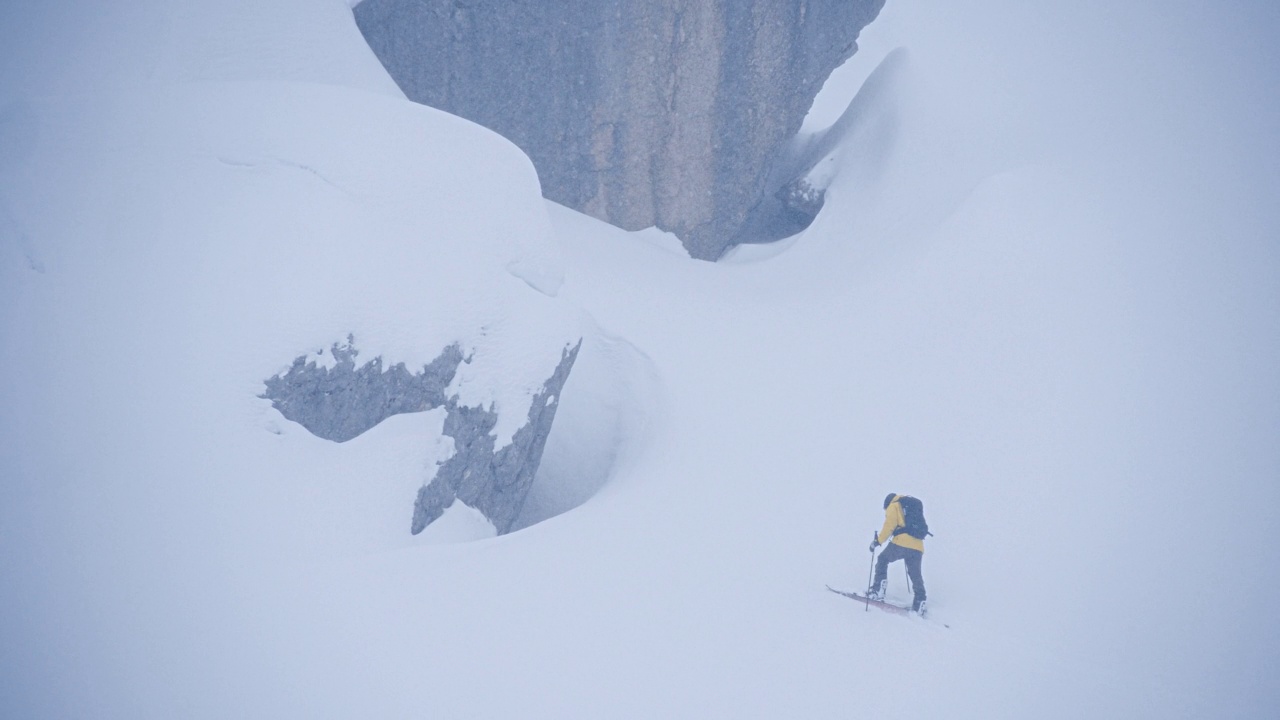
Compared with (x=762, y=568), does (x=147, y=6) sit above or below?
above

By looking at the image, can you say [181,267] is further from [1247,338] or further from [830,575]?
[1247,338]

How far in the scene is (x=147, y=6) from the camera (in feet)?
35.0

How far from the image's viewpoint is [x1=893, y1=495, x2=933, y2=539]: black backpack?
679cm

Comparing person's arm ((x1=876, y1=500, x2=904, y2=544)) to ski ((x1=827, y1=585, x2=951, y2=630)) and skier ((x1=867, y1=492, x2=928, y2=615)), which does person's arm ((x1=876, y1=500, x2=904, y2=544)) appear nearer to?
skier ((x1=867, y1=492, x2=928, y2=615))

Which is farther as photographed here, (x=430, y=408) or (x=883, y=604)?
(x=430, y=408)

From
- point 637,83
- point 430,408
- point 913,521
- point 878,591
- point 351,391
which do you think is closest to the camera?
point 878,591

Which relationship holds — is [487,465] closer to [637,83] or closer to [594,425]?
[594,425]

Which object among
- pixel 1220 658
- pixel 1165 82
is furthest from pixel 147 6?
pixel 1165 82

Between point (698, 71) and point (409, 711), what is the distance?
562 inches

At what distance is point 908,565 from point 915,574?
108 mm

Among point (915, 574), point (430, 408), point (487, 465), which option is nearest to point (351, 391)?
point (430, 408)

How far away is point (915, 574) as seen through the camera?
6621mm

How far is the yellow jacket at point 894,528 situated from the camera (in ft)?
22.2

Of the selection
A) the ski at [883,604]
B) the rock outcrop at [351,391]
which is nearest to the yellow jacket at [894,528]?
the ski at [883,604]
